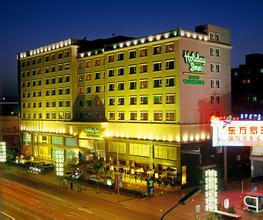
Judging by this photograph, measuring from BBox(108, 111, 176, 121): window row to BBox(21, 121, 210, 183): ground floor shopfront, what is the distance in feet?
4.01

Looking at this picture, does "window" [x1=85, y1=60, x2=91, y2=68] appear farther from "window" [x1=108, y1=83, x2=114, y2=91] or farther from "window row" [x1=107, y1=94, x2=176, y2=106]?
"window row" [x1=107, y1=94, x2=176, y2=106]

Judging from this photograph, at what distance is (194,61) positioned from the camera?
62.1 m

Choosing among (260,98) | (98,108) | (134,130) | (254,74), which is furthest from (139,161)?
(254,74)

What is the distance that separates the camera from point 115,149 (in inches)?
2771

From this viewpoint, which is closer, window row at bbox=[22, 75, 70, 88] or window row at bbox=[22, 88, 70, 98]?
window row at bbox=[22, 75, 70, 88]

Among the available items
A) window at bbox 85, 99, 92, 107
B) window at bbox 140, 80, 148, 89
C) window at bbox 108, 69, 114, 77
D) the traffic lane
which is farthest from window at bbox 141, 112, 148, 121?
the traffic lane

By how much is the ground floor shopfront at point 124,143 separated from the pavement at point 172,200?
23.4ft

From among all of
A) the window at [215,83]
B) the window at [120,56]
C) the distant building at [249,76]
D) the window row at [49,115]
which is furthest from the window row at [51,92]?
the distant building at [249,76]

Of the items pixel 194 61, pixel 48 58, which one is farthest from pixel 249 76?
pixel 194 61

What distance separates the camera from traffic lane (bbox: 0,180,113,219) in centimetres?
4354

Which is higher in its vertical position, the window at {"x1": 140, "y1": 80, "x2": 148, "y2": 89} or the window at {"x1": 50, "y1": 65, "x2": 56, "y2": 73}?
the window at {"x1": 50, "y1": 65, "x2": 56, "y2": 73}

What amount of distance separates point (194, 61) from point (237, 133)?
51.6 ft

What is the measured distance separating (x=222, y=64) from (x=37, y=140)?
5063 centimetres

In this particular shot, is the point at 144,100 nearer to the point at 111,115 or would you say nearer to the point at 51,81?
the point at 111,115
